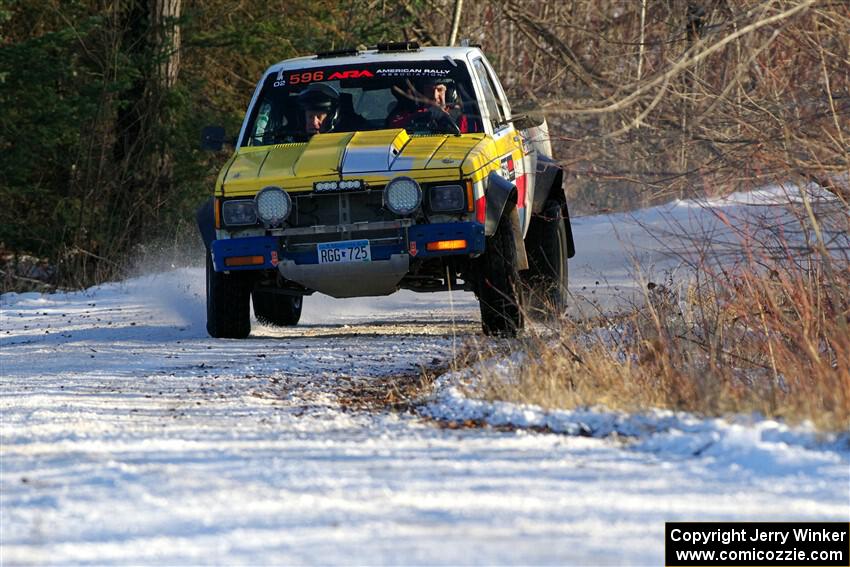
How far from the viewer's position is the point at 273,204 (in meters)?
9.25

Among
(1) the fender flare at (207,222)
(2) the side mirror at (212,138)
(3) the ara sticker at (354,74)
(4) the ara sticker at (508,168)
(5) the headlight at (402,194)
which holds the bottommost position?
(1) the fender flare at (207,222)

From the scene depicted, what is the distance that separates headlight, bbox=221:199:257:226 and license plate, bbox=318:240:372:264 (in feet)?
1.65

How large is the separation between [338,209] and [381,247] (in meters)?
0.37

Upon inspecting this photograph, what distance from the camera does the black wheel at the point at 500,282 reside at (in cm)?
945

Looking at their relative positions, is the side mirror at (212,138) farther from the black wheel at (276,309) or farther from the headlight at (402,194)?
the headlight at (402,194)

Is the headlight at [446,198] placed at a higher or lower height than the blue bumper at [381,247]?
higher

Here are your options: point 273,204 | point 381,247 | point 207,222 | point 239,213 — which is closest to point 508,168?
point 381,247

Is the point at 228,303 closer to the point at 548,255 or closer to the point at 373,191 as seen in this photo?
the point at 373,191

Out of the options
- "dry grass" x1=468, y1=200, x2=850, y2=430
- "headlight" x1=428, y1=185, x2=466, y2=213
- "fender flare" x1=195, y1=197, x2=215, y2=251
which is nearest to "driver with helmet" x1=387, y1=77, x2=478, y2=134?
"headlight" x1=428, y1=185, x2=466, y2=213

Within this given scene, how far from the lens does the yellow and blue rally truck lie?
918 centimetres

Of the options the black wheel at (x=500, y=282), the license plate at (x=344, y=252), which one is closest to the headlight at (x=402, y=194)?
the license plate at (x=344, y=252)

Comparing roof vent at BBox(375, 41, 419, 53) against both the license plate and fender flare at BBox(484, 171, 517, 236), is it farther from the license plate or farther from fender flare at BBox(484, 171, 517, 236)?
the license plate

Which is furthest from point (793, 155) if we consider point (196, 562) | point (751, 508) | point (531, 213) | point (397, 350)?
point (196, 562)

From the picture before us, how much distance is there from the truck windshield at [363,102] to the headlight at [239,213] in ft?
2.72
